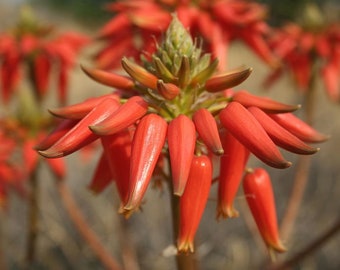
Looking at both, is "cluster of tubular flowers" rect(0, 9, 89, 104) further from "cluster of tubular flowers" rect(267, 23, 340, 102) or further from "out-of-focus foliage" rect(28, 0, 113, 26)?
"out-of-focus foliage" rect(28, 0, 113, 26)

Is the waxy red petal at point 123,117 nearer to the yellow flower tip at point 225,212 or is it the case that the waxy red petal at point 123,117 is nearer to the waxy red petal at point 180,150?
the waxy red petal at point 180,150

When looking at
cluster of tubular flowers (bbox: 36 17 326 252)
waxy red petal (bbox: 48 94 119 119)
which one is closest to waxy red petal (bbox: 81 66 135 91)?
cluster of tubular flowers (bbox: 36 17 326 252)

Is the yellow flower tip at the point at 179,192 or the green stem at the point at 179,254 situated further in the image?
the green stem at the point at 179,254

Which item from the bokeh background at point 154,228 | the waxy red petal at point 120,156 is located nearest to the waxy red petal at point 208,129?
the waxy red petal at point 120,156

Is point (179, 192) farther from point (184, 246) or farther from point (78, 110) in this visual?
point (78, 110)

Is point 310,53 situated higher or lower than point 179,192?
lower

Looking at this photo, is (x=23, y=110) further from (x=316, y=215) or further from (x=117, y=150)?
(x=316, y=215)

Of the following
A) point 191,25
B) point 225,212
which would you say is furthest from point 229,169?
point 191,25
